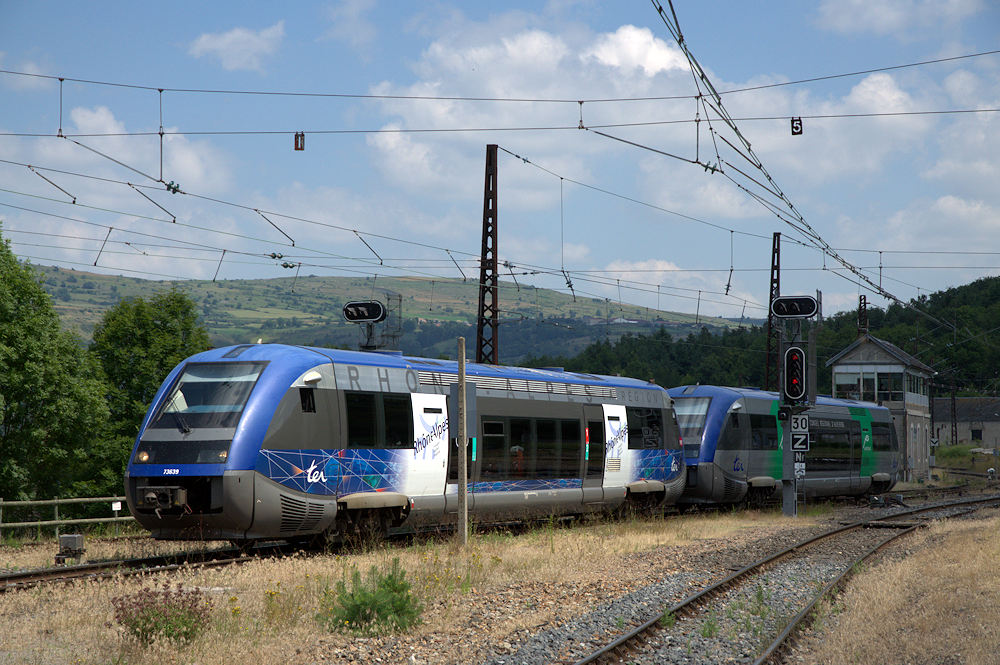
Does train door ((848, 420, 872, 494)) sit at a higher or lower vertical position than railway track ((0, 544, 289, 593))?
higher

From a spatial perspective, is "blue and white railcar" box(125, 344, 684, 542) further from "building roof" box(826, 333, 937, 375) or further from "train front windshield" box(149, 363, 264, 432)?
"building roof" box(826, 333, 937, 375)

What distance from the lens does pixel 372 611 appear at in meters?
10.3

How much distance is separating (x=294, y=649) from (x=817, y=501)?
102 ft

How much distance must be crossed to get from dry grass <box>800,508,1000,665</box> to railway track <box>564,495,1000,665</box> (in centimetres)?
41

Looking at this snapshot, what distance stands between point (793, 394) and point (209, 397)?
17.2m

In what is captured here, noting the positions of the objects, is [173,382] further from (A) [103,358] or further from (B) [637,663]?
(A) [103,358]

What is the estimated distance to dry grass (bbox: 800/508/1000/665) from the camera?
9.59 meters

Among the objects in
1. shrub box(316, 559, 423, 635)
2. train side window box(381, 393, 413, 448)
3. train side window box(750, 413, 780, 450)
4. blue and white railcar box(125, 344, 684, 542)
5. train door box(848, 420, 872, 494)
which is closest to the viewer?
shrub box(316, 559, 423, 635)

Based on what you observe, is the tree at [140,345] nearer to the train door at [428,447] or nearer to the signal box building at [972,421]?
the train door at [428,447]

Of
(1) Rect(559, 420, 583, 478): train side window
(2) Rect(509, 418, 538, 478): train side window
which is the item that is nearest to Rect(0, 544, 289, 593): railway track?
(2) Rect(509, 418, 538, 478): train side window

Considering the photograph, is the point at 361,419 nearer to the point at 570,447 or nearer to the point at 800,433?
the point at 570,447

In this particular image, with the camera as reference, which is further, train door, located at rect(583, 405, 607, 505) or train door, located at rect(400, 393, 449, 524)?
train door, located at rect(583, 405, 607, 505)

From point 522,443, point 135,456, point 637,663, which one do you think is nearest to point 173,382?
point 135,456

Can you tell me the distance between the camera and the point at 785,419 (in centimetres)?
2728
